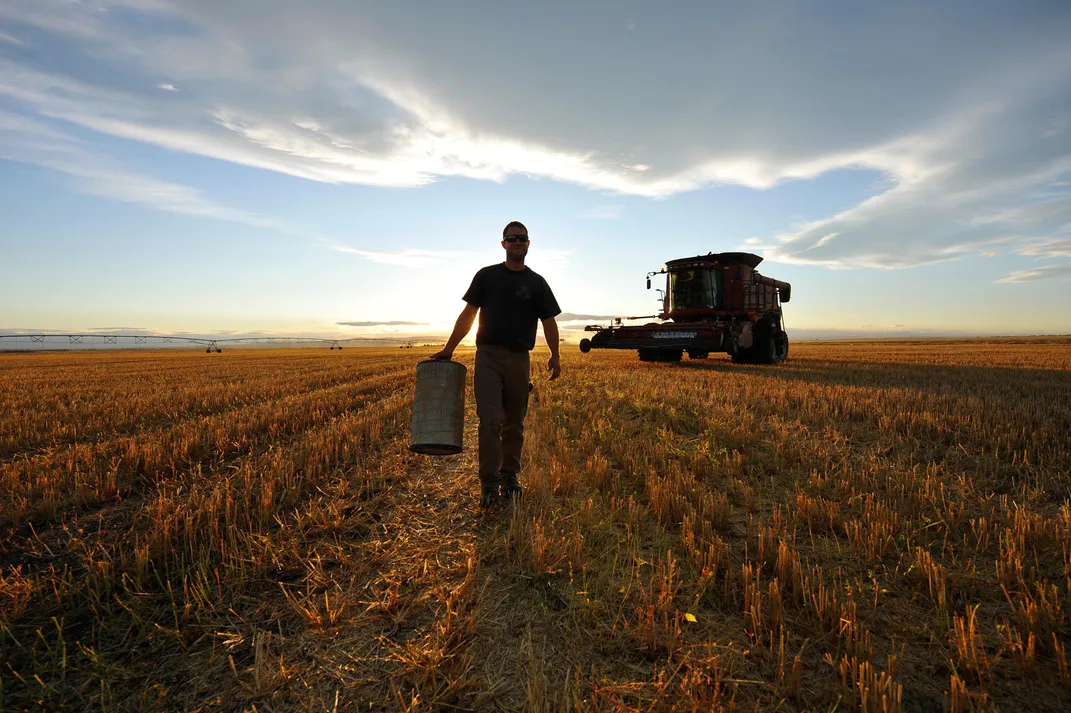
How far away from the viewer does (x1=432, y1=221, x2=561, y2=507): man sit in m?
4.43

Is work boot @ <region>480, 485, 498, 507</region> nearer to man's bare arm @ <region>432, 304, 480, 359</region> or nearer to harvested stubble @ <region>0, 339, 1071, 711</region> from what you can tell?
harvested stubble @ <region>0, 339, 1071, 711</region>

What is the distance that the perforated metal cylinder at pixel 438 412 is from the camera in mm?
4441

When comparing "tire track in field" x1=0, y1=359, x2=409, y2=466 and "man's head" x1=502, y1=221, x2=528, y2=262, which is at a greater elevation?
"man's head" x1=502, y1=221, x2=528, y2=262

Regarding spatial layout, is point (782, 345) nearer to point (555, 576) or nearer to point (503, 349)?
point (503, 349)

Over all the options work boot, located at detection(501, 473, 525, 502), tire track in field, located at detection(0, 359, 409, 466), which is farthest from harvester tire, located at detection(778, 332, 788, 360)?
work boot, located at detection(501, 473, 525, 502)

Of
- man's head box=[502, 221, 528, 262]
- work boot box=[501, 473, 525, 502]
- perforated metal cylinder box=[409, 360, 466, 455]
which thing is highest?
man's head box=[502, 221, 528, 262]

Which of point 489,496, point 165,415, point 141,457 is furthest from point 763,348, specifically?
point 141,457

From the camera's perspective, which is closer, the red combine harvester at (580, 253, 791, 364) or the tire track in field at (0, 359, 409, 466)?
the tire track in field at (0, 359, 409, 466)

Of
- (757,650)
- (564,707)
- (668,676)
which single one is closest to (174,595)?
(564,707)

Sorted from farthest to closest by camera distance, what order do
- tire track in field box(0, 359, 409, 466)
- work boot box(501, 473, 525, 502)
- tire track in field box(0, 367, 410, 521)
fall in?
tire track in field box(0, 359, 409, 466)
tire track in field box(0, 367, 410, 521)
work boot box(501, 473, 525, 502)

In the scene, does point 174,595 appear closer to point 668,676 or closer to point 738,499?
point 668,676

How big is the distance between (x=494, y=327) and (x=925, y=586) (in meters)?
3.54

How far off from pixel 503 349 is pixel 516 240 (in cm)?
100

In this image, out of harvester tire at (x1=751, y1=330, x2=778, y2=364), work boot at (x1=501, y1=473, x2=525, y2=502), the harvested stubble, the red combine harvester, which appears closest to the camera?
the harvested stubble
